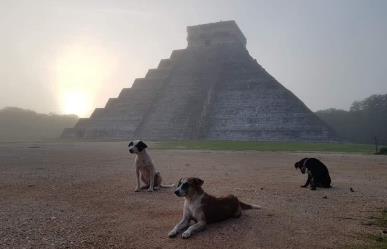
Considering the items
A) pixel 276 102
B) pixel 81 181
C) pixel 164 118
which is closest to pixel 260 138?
pixel 276 102

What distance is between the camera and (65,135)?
5525cm

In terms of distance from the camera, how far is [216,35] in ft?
213

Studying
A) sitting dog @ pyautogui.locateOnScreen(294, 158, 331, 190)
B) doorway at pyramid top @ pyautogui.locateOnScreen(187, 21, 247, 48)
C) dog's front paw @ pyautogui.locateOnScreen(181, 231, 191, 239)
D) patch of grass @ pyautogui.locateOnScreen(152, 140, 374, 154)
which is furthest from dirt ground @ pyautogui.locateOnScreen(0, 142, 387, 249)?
doorway at pyramid top @ pyautogui.locateOnScreen(187, 21, 247, 48)

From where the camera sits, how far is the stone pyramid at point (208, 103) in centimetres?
4594

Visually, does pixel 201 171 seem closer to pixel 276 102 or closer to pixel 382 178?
pixel 382 178

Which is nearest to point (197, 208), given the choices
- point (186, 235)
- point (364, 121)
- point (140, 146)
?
point (186, 235)

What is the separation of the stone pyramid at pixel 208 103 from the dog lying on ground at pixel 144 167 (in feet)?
112

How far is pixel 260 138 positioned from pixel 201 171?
2987 centimetres

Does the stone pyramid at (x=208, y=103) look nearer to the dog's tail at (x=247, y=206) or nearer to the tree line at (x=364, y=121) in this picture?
the tree line at (x=364, y=121)

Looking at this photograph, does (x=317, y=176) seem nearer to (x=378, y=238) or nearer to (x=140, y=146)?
(x=140, y=146)

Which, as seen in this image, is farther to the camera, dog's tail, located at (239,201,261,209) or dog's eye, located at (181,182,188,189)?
dog's tail, located at (239,201,261,209)

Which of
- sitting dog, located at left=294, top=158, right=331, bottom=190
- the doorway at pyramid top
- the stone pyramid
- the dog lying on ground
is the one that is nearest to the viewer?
the dog lying on ground

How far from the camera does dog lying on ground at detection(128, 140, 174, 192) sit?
1076cm

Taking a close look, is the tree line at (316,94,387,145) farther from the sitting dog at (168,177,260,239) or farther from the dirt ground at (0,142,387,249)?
the sitting dog at (168,177,260,239)
